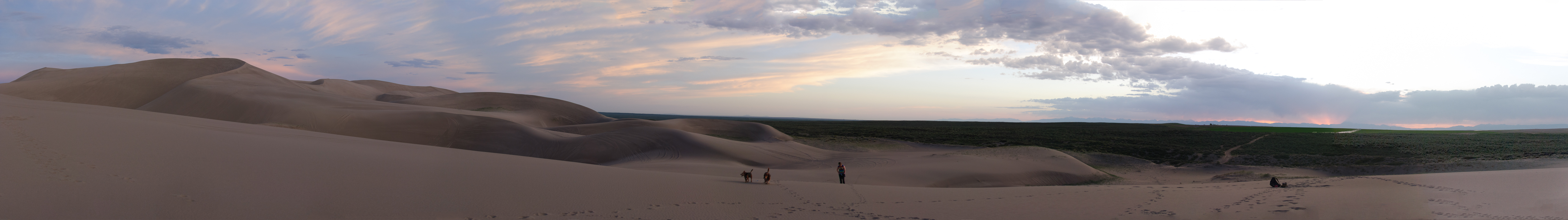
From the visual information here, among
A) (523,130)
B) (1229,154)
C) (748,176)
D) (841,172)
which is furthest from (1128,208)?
(1229,154)

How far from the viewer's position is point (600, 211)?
26.8ft

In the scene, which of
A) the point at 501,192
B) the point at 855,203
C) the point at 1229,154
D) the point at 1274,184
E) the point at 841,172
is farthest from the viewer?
the point at 1229,154

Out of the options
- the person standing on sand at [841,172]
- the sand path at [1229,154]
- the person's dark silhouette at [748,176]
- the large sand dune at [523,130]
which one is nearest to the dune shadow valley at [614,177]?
the person's dark silhouette at [748,176]

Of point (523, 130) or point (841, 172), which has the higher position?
point (523, 130)

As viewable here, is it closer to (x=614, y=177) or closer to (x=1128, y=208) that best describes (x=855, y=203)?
(x=1128, y=208)

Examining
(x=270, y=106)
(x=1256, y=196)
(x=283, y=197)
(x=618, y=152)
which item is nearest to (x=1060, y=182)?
(x=1256, y=196)

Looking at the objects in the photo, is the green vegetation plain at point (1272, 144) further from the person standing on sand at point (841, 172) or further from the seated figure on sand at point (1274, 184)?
the person standing on sand at point (841, 172)

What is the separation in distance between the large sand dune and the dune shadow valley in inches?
6.3

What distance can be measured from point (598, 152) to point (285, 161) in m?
15.9

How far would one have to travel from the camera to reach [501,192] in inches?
350

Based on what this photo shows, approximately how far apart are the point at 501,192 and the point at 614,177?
2634mm

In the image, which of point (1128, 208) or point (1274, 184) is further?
point (1274, 184)

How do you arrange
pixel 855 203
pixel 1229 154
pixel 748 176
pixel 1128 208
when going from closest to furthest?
pixel 1128 208 < pixel 855 203 < pixel 748 176 < pixel 1229 154

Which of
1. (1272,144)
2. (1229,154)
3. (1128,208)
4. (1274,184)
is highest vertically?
(1272,144)
